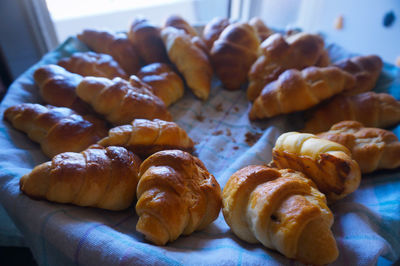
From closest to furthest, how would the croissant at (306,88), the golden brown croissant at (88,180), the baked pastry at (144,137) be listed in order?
1. the golden brown croissant at (88,180)
2. the baked pastry at (144,137)
3. the croissant at (306,88)

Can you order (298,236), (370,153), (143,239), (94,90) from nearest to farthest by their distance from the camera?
(298,236) < (143,239) < (370,153) < (94,90)

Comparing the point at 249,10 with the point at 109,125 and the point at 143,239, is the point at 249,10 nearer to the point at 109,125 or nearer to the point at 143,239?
the point at 109,125

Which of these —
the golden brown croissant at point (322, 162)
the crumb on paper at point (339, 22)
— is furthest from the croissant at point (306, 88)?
the crumb on paper at point (339, 22)

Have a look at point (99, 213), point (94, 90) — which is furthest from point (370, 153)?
point (94, 90)

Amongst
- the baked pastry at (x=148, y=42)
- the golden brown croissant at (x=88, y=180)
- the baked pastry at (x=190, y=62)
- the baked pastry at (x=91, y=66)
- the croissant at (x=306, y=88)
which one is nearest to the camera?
the golden brown croissant at (x=88, y=180)

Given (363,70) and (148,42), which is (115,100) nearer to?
(148,42)

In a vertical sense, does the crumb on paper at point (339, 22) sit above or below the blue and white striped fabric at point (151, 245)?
above

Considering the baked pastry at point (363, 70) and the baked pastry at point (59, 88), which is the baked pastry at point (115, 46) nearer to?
the baked pastry at point (59, 88)

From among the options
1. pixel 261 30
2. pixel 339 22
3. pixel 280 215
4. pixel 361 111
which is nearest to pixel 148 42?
pixel 261 30
